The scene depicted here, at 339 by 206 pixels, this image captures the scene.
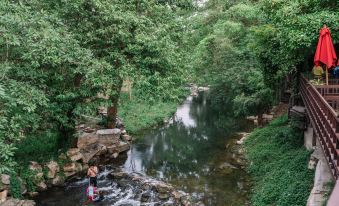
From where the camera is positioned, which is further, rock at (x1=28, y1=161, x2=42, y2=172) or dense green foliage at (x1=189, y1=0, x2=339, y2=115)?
rock at (x1=28, y1=161, x2=42, y2=172)

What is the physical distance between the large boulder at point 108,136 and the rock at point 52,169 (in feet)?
14.3

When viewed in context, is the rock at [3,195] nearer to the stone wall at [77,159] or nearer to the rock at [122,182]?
the stone wall at [77,159]

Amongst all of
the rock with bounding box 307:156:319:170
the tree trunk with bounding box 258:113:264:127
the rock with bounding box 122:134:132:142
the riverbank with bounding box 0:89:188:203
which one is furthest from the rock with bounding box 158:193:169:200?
the tree trunk with bounding box 258:113:264:127

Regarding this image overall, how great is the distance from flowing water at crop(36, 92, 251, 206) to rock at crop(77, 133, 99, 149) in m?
2.12

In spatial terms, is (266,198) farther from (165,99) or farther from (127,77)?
(127,77)

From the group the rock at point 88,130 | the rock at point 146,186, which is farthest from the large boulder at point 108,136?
the rock at point 146,186

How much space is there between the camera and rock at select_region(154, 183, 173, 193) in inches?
614

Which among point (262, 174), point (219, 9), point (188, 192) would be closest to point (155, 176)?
point (188, 192)

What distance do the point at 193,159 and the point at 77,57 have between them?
10469mm

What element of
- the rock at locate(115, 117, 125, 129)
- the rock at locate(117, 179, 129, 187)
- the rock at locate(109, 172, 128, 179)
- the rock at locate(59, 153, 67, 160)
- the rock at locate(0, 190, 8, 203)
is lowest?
the rock at locate(117, 179, 129, 187)

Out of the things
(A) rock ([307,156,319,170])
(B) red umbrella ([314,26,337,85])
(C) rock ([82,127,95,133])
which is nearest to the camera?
(B) red umbrella ([314,26,337,85])

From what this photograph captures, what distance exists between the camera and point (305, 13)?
1395cm

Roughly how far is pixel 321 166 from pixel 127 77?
28.7ft

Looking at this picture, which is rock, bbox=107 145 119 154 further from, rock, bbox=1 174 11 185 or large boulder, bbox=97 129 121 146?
rock, bbox=1 174 11 185
